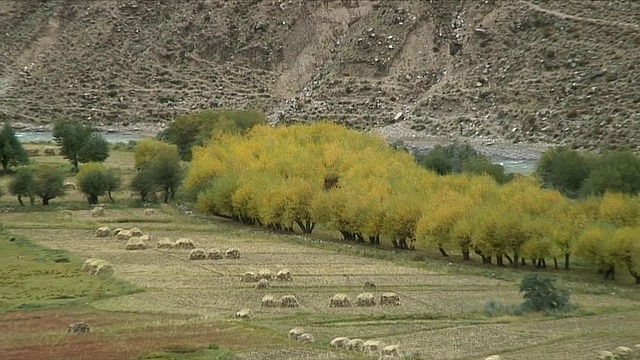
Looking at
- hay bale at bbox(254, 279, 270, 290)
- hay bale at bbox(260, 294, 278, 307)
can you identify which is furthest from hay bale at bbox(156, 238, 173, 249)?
hay bale at bbox(260, 294, 278, 307)

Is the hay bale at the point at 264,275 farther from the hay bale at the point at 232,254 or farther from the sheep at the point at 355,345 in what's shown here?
the sheep at the point at 355,345

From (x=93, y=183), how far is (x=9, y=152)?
42.0 feet

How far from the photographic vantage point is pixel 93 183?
7756 centimetres

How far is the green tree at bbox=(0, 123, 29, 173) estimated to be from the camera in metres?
87.6

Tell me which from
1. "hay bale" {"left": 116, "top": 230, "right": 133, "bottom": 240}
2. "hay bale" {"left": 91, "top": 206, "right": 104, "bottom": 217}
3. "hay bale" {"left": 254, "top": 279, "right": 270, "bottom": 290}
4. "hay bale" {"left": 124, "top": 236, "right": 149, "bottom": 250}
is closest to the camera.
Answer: "hay bale" {"left": 254, "top": 279, "right": 270, "bottom": 290}

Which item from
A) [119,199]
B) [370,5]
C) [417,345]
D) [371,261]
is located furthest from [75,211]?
[370,5]

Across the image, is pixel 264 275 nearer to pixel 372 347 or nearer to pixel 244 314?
pixel 244 314

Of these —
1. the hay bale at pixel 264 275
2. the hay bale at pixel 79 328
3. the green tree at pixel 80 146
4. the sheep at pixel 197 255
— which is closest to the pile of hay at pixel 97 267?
the sheep at pixel 197 255

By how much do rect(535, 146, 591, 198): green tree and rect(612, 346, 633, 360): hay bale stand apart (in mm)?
34236

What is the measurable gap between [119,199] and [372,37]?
44.6m

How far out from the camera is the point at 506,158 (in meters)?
89.4

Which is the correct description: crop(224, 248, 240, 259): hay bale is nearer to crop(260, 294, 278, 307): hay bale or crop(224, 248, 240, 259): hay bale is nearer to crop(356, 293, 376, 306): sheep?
crop(260, 294, 278, 307): hay bale

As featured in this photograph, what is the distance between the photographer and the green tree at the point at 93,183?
77625 millimetres

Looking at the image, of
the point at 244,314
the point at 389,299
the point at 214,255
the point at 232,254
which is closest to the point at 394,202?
the point at 232,254
